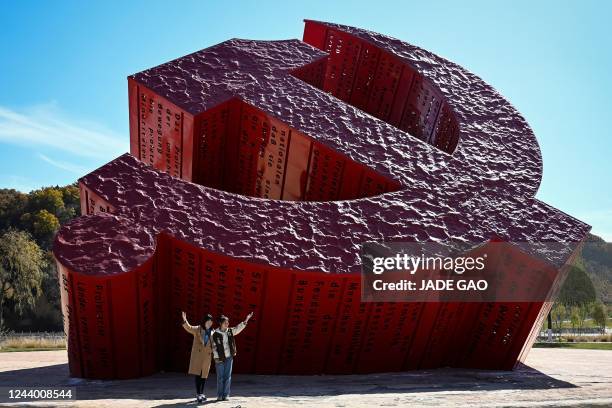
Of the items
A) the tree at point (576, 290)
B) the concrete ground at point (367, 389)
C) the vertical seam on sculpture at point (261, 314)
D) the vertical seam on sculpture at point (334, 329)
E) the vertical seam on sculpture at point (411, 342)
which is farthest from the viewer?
the tree at point (576, 290)

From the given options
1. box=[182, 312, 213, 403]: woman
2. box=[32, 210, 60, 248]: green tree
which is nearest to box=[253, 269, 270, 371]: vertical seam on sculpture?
box=[182, 312, 213, 403]: woman

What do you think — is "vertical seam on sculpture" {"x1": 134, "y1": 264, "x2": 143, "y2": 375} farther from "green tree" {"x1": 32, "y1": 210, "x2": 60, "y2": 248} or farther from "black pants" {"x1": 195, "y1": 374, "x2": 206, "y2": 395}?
"green tree" {"x1": 32, "y1": 210, "x2": 60, "y2": 248}

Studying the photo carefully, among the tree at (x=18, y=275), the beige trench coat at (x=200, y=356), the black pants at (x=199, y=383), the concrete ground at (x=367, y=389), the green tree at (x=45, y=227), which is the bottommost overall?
the concrete ground at (x=367, y=389)

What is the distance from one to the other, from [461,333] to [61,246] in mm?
5564

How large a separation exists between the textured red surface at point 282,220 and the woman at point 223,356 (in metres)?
1.27

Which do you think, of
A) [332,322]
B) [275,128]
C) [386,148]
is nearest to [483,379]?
[332,322]

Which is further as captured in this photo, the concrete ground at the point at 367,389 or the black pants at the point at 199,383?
the black pants at the point at 199,383

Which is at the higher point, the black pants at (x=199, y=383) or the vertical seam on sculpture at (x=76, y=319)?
the vertical seam on sculpture at (x=76, y=319)

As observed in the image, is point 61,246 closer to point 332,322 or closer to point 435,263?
point 332,322

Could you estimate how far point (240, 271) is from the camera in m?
7.83

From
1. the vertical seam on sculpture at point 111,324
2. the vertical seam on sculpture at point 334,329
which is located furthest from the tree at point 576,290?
the vertical seam on sculpture at point 111,324

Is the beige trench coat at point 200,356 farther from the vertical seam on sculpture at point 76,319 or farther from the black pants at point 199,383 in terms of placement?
the vertical seam on sculpture at point 76,319

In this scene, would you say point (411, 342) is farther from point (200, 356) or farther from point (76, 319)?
point (76, 319)

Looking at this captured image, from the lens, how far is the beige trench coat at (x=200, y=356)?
651 centimetres
